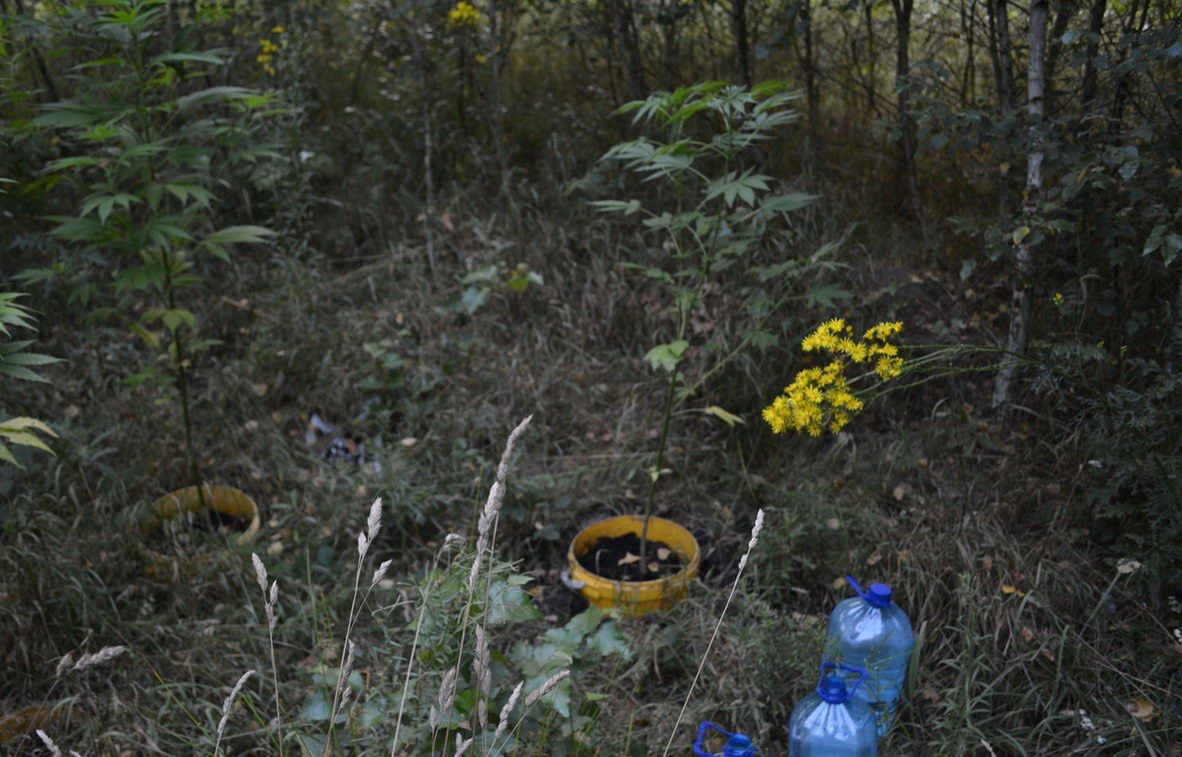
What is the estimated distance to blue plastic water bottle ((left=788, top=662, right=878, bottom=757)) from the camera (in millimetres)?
2209

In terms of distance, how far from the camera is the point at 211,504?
3367mm

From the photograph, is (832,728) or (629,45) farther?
(629,45)

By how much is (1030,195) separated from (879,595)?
144 centimetres

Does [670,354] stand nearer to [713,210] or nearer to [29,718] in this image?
[713,210]

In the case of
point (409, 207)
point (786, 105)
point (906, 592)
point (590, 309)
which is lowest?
point (906, 592)

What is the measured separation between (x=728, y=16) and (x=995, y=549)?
289 centimetres

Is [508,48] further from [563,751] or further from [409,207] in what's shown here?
[563,751]

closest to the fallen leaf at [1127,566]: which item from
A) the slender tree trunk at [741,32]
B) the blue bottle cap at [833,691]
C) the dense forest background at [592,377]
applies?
the dense forest background at [592,377]

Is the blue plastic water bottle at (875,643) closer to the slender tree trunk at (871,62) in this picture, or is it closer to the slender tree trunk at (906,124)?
the slender tree trunk at (906,124)

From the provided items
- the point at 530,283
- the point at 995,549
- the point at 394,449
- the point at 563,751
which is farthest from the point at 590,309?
the point at 563,751

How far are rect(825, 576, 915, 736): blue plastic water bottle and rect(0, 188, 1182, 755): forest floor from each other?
0.07 m

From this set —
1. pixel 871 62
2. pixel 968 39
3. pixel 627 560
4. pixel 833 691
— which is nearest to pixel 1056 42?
pixel 968 39

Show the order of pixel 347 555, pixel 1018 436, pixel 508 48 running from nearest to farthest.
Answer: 1. pixel 1018 436
2. pixel 347 555
3. pixel 508 48

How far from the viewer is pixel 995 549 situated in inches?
107
